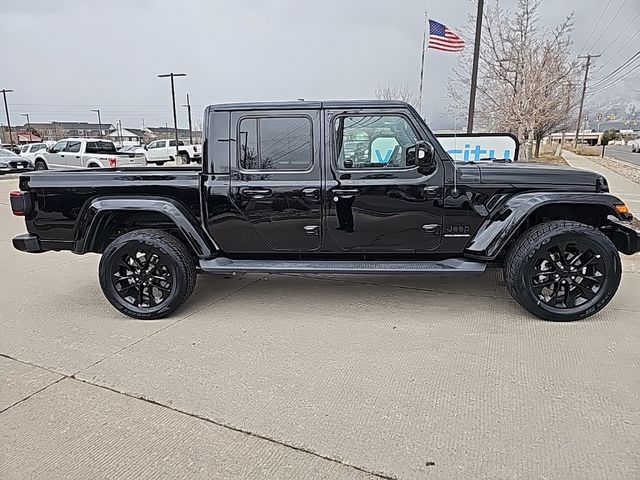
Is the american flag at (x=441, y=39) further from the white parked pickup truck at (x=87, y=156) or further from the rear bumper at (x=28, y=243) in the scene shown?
the white parked pickup truck at (x=87, y=156)

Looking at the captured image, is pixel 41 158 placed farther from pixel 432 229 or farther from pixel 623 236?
pixel 623 236

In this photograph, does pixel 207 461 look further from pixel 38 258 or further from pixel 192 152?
pixel 192 152

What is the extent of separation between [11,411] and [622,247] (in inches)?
180

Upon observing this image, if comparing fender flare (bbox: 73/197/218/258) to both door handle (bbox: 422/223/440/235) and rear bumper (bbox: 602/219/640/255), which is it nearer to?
door handle (bbox: 422/223/440/235)

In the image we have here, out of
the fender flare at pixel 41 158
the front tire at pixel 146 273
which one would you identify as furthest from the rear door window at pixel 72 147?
the front tire at pixel 146 273

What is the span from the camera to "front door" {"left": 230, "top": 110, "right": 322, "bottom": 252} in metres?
3.96

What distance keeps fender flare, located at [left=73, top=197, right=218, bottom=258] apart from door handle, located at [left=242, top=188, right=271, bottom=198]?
0.50m

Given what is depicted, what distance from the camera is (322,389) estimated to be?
291 centimetres

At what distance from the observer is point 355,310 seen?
4230 mm

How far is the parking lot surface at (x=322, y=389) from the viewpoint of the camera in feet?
7.43

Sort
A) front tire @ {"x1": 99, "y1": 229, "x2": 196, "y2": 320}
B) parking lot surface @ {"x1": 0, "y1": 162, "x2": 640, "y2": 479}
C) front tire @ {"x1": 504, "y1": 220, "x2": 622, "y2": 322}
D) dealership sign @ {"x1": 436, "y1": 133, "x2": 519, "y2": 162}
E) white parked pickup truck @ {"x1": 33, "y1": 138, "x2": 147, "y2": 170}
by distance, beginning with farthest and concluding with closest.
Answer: white parked pickup truck @ {"x1": 33, "y1": 138, "x2": 147, "y2": 170} → dealership sign @ {"x1": 436, "y1": 133, "x2": 519, "y2": 162} → front tire @ {"x1": 99, "y1": 229, "x2": 196, "y2": 320} → front tire @ {"x1": 504, "y1": 220, "x2": 622, "y2": 322} → parking lot surface @ {"x1": 0, "y1": 162, "x2": 640, "y2": 479}

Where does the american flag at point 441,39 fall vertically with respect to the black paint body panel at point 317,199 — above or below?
above

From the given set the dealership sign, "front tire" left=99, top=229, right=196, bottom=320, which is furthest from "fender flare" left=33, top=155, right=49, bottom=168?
"front tire" left=99, top=229, right=196, bottom=320

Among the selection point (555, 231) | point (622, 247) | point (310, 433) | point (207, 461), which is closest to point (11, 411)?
point (207, 461)
